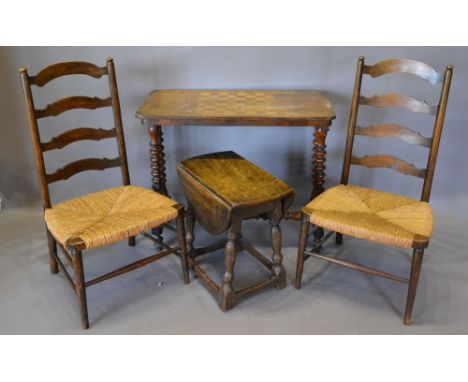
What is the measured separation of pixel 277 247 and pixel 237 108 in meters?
0.79

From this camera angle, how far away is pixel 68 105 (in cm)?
239

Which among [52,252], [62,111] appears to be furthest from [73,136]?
[52,252]

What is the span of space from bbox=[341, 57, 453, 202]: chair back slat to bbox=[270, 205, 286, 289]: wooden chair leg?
0.57 meters

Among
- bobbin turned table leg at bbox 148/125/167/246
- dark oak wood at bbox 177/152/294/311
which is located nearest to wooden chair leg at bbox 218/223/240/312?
dark oak wood at bbox 177/152/294/311

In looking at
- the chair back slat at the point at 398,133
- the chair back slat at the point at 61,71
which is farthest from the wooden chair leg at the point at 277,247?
the chair back slat at the point at 61,71

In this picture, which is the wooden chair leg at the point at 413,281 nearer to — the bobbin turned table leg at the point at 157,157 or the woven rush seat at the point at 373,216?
the woven rush seat at the point at 373,216

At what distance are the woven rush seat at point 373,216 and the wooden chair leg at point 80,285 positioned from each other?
3.66 feet

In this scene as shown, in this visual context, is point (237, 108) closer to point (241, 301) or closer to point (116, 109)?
point (116, 109)

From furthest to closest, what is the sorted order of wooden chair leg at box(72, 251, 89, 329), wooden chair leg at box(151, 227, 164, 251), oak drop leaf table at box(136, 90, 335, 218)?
wooden chair leg at box(151, 227, 164, 251) < oak drop leaf table at box(136, 90, 335, 218) < wooden chair leg at box(72, 251, 89, 329)

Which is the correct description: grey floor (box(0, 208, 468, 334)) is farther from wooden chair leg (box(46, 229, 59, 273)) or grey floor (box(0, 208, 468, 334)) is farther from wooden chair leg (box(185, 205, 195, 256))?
wooden chair leg (box(185, 205, 195, 256))

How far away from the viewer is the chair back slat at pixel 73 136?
7.70 feet

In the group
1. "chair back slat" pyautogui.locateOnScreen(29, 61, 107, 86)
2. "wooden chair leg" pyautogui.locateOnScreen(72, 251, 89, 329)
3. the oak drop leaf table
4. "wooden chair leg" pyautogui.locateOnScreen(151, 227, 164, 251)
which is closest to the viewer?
"wooden chair leg" pyautogui.locateOnScreen(72, 251, 89, 329)

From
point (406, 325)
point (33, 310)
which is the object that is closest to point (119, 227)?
point (33, 310)

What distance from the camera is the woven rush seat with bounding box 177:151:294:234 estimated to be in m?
2.21
